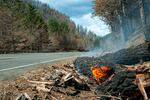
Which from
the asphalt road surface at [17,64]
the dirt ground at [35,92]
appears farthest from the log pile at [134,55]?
the asphalt road surface at [17,64]

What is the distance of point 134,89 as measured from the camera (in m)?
10.8

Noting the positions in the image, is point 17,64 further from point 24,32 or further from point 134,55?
point 24,32

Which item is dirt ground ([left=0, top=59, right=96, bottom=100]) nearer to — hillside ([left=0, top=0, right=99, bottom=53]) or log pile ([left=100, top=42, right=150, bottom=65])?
log pile ([left=100, top=42, right=150, bottom=65])

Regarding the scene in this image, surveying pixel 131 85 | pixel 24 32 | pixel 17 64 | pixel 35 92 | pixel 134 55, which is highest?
pixel 24 32

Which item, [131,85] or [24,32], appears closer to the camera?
[131,85]

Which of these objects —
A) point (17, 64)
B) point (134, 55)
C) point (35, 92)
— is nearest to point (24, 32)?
point (17, 64)

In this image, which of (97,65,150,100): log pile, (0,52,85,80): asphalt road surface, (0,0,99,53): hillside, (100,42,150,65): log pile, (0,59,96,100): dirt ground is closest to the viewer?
(0,59,96,100): dirt ground

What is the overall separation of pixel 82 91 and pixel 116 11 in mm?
34358

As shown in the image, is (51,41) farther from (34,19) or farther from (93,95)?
(93,95)

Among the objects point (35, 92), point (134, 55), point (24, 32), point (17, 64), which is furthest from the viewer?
point (24, 32)

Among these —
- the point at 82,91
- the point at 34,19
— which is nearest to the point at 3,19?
the point at 34,19

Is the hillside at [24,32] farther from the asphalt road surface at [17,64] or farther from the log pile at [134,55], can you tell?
the log pile at [134,55]

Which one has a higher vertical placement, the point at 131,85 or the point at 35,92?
the point at 131,85

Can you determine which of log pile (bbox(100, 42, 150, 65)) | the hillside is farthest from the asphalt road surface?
the hillside
